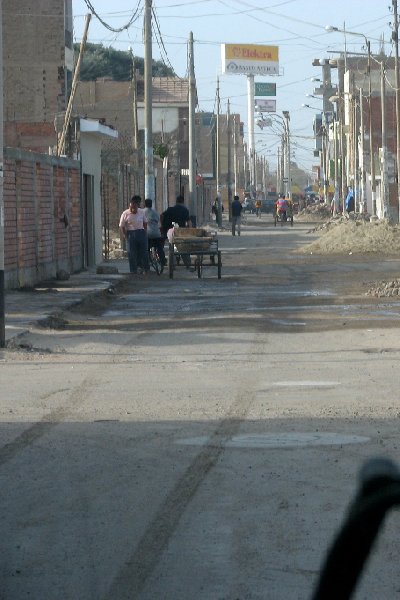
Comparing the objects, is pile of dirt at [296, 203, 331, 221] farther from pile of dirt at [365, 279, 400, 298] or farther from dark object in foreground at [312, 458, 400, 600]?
dark object in foreground at [312, 458, 400, 600]

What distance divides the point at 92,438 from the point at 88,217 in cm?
2505

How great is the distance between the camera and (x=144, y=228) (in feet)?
91.2

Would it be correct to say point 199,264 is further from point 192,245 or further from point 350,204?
point 350,204

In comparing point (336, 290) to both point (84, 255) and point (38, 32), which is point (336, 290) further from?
point (38, 32)

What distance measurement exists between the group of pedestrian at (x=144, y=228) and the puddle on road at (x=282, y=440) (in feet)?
64.4

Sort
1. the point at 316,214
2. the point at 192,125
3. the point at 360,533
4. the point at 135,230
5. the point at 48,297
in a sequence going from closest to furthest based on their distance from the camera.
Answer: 1. the point at 360,533
2. the point at 48,297
3. the point at 135,230
4. the point at 192,125
5. the point at 316,214

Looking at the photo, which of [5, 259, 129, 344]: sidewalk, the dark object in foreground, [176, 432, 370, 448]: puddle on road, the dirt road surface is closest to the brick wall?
[5, 259, 129, 344]: sidewalk

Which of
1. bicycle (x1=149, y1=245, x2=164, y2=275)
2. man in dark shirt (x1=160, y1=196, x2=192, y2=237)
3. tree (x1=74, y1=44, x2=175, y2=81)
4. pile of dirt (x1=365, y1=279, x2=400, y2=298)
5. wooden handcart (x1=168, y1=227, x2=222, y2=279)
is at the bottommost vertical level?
pile of dirt (x1=365, y1=279, x2=400, y2=298)

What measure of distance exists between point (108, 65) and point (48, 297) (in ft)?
349

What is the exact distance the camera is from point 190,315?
18.2 metres

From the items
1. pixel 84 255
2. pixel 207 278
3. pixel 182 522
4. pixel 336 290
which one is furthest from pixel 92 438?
pixel 84 255

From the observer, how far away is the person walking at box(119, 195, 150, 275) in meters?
27.5

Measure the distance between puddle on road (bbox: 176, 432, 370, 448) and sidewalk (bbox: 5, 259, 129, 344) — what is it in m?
6.65

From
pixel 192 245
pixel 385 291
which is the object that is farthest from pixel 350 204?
pixel 385 291
